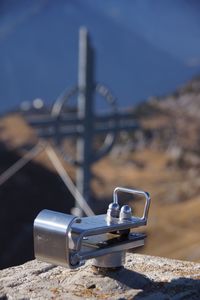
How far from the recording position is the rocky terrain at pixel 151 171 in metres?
6.35

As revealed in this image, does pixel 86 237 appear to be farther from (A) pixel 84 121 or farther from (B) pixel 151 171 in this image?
(B) pixel 151 171

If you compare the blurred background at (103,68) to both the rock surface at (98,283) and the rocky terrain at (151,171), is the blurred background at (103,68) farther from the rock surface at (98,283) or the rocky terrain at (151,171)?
the rock surface at (98,283)

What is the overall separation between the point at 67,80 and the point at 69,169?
4.08 feet

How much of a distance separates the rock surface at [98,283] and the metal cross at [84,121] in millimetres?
3815

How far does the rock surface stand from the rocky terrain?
429 centimetres

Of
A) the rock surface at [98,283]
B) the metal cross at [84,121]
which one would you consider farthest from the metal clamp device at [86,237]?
the metal cross at [84,121]

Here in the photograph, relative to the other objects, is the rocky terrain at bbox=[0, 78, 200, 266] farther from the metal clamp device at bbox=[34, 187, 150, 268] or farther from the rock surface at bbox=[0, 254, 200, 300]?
the metal clamp device at bbox=[34, 187, 150, 268]

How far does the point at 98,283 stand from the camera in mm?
1206

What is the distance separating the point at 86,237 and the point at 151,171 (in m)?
7.07

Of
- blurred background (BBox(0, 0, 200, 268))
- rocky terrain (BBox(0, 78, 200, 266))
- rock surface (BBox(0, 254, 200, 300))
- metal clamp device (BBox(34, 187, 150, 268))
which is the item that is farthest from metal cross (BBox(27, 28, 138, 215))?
metal clamp device (BBox(34, 187, 150, 268))

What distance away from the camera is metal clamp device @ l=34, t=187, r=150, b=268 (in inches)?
42.7

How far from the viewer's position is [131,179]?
7.77 meters

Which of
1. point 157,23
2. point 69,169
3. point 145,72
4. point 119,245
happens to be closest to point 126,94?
point 145,72

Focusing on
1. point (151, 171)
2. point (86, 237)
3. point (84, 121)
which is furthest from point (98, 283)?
point (151, 171)
